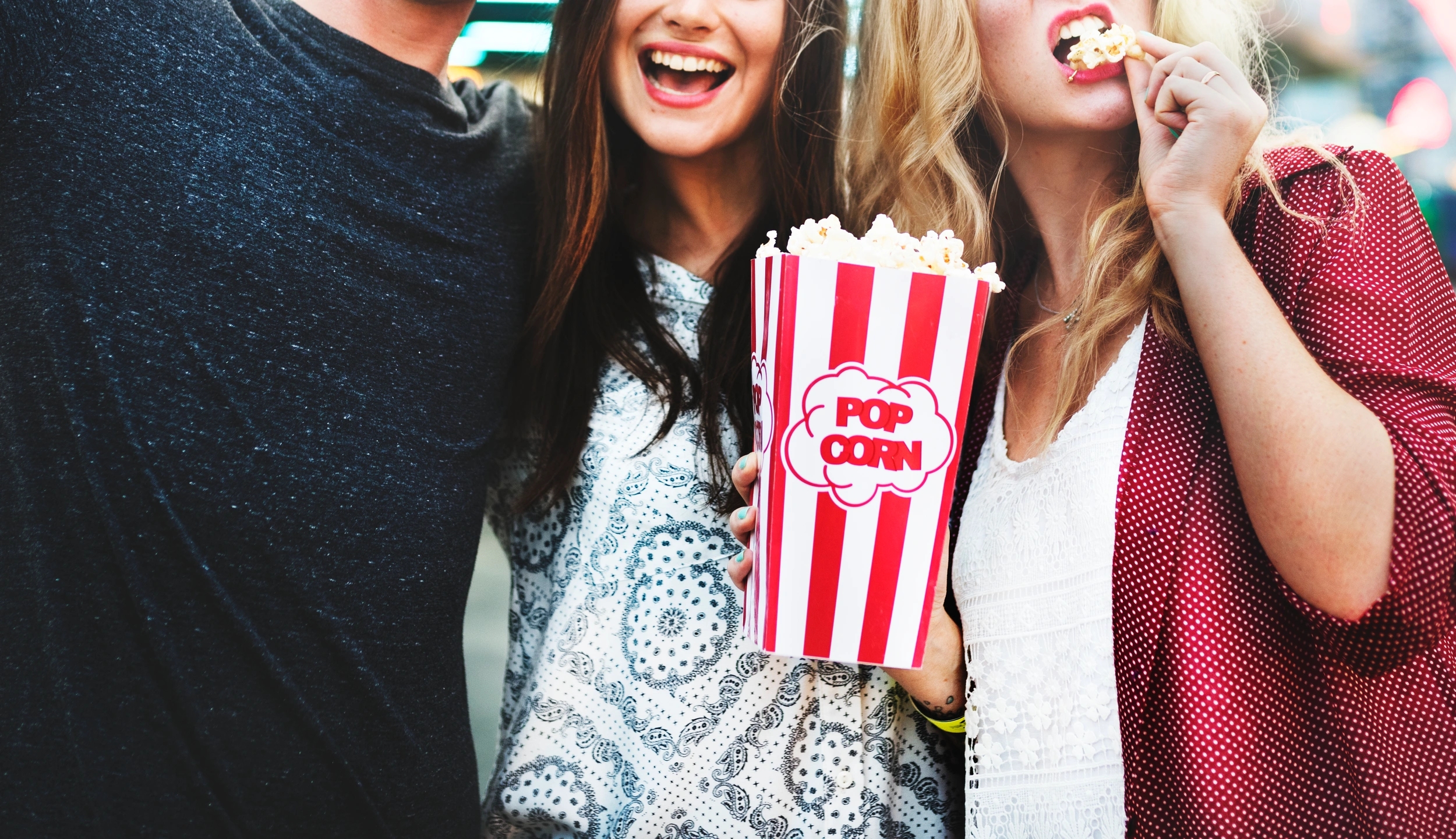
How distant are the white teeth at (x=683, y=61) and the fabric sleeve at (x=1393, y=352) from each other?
2.87ft

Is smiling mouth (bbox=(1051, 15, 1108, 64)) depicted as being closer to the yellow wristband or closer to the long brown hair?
the long brown hair

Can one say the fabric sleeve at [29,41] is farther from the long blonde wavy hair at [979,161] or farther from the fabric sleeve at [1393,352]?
the fabric sleeve at [1393,352]

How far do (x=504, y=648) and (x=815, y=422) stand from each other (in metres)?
4.37

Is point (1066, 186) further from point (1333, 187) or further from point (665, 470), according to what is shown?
point (665, 470)

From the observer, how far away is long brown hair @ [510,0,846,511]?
5.77ft

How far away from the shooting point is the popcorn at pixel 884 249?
1.30m

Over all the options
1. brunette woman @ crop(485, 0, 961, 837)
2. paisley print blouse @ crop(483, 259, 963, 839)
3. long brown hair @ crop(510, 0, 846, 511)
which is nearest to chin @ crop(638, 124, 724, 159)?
brunette woman @ crop(485, 0, 961, 837)

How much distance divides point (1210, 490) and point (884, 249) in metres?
0.50

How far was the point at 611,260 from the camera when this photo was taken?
1891 millimetres

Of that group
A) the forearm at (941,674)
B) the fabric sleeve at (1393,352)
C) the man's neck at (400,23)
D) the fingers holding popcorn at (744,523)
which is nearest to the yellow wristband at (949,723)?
the forearm at (941,674)

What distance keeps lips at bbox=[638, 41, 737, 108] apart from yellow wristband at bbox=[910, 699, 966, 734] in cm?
102

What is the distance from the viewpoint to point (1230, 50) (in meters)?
1.60

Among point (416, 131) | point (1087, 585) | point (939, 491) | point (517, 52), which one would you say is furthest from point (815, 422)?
point (517, 52)

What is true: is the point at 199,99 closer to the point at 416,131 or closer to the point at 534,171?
the point at 416,131
